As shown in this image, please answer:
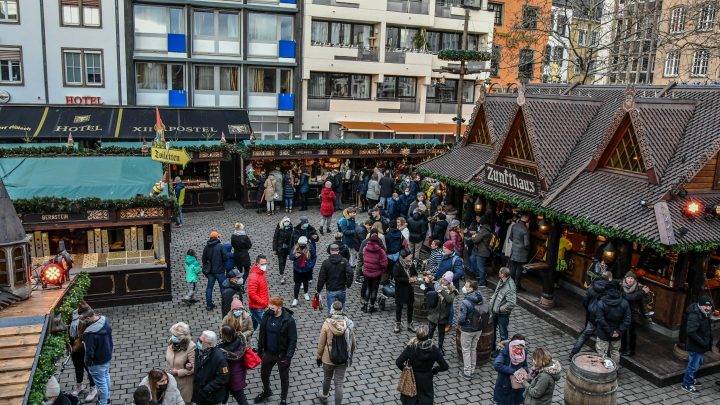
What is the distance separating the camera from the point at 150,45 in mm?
31844

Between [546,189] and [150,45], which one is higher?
[150,45]

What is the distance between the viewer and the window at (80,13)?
29750mm

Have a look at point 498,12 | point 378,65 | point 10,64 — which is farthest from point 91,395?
point 498,12

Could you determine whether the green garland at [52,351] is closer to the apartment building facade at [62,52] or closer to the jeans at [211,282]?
the jeans at [211,282]

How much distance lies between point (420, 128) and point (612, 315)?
27271 mm

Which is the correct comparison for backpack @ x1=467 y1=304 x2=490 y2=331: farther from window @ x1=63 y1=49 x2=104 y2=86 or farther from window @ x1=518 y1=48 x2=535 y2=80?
window @ x1=518 y1=48 x2=535 y2=80

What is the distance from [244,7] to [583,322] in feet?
85.9

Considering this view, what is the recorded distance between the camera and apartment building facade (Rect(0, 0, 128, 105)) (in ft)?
95.8

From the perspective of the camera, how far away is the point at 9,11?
28.9m

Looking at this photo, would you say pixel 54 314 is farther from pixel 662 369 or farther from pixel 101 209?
pixel 662 369

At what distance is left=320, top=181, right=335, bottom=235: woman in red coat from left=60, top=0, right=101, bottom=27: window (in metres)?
17.5

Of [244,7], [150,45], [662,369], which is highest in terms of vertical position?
[244,7]

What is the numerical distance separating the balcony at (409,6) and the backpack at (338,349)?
1239 inches

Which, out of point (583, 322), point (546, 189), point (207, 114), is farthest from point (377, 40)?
point (583, 322)
